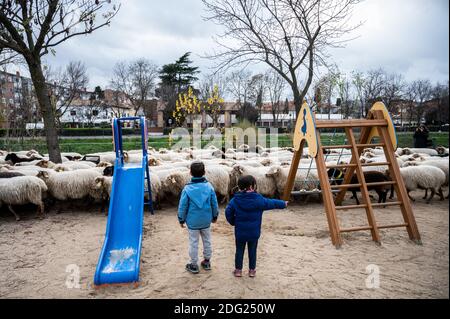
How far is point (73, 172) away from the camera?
7703 millimetres

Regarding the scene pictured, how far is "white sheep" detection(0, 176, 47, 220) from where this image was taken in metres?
6.81

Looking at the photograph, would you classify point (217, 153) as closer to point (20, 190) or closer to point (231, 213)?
point (20, 190)

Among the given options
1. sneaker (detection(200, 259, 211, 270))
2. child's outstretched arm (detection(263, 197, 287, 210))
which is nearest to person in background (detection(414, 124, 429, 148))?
child's outstretched arm (detection(263, 197, 287, 210))

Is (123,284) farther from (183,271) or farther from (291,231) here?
(291,231)

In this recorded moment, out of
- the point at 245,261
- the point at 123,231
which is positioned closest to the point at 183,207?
the point at 245,261

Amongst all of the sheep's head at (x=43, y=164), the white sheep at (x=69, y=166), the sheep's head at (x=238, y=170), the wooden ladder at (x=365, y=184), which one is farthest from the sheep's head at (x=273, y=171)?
the sheep's head at (x=43, y=164)

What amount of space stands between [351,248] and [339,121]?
2166 millimetres

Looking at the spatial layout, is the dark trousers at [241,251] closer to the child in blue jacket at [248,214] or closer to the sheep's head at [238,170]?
the child in blue jacket at [248,214]

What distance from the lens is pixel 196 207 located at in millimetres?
4105

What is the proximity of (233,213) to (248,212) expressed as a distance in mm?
213

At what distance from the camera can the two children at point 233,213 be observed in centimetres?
389

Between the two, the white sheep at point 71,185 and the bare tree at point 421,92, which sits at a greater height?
the bare tree at point 421,92

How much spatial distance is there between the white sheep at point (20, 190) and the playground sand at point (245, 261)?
49 cm

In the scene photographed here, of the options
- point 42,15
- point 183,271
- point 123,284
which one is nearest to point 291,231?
point 183,271
